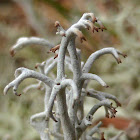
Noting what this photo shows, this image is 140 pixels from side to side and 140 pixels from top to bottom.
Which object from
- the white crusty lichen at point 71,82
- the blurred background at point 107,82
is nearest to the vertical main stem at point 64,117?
the white crusty lichen at point 71,82

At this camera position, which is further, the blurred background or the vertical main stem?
the blurred background

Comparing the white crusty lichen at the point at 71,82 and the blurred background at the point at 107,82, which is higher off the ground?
the blurred background at the point at 107,82

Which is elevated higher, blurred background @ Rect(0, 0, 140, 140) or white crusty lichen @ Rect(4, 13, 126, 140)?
blurred background @ Rect(0, 0, 140, 140)

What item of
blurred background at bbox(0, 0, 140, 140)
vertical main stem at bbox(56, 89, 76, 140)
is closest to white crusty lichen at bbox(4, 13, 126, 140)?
vertical main stem at bbox(56, 89, 76, 140)

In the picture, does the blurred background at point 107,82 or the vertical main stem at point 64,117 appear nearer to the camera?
the vertical main stem at point 64,117

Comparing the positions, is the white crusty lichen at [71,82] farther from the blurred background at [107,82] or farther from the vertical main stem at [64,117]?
the blurred background at [107,82]

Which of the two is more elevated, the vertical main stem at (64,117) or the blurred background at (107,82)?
the blurred background at (107,82)

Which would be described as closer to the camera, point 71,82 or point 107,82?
point 71,82

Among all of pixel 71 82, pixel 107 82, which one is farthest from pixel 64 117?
pixel 107 82

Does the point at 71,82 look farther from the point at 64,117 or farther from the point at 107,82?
the point at 107,82

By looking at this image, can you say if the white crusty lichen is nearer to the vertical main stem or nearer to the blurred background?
the vertical main stem

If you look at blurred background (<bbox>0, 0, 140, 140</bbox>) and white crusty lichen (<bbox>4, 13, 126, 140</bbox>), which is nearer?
white crusty lichen (<bbox>4, 13, 126, 140</bbox>)
